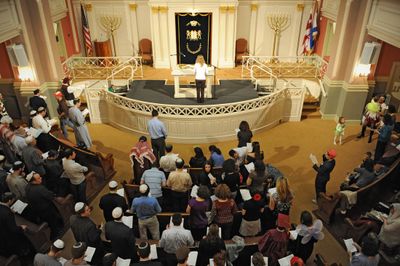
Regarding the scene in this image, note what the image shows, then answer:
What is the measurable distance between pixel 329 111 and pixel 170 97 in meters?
5.47

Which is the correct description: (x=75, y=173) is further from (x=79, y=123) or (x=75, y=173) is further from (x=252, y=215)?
(x=252, y=215)

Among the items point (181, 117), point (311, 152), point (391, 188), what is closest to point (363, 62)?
point (311, 152)

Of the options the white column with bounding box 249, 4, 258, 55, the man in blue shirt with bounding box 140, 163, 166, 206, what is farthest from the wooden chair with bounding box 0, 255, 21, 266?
the white column with bounding box 249, 4, 258, 55

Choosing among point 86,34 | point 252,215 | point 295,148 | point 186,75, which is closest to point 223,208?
point 252,215

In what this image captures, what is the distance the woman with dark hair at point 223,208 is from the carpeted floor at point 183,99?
216 inches

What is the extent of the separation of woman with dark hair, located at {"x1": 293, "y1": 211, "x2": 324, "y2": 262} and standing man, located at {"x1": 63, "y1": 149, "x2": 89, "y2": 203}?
4.16m

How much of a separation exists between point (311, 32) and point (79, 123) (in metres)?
9.86

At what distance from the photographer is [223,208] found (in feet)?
17.4

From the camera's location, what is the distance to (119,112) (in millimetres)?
10414

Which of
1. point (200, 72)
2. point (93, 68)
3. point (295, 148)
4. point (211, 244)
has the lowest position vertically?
point (295, 148)

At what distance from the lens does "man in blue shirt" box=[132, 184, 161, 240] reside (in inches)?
204

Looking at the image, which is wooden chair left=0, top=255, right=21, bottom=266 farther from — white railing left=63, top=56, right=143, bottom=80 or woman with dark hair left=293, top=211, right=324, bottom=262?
white railing left=63, top=56, right=143, bottom=80

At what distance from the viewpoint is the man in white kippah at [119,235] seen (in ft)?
15.3

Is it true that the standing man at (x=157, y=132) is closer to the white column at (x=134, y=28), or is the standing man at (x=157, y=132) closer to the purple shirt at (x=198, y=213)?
the purple shirt at (x=198, y=213)
